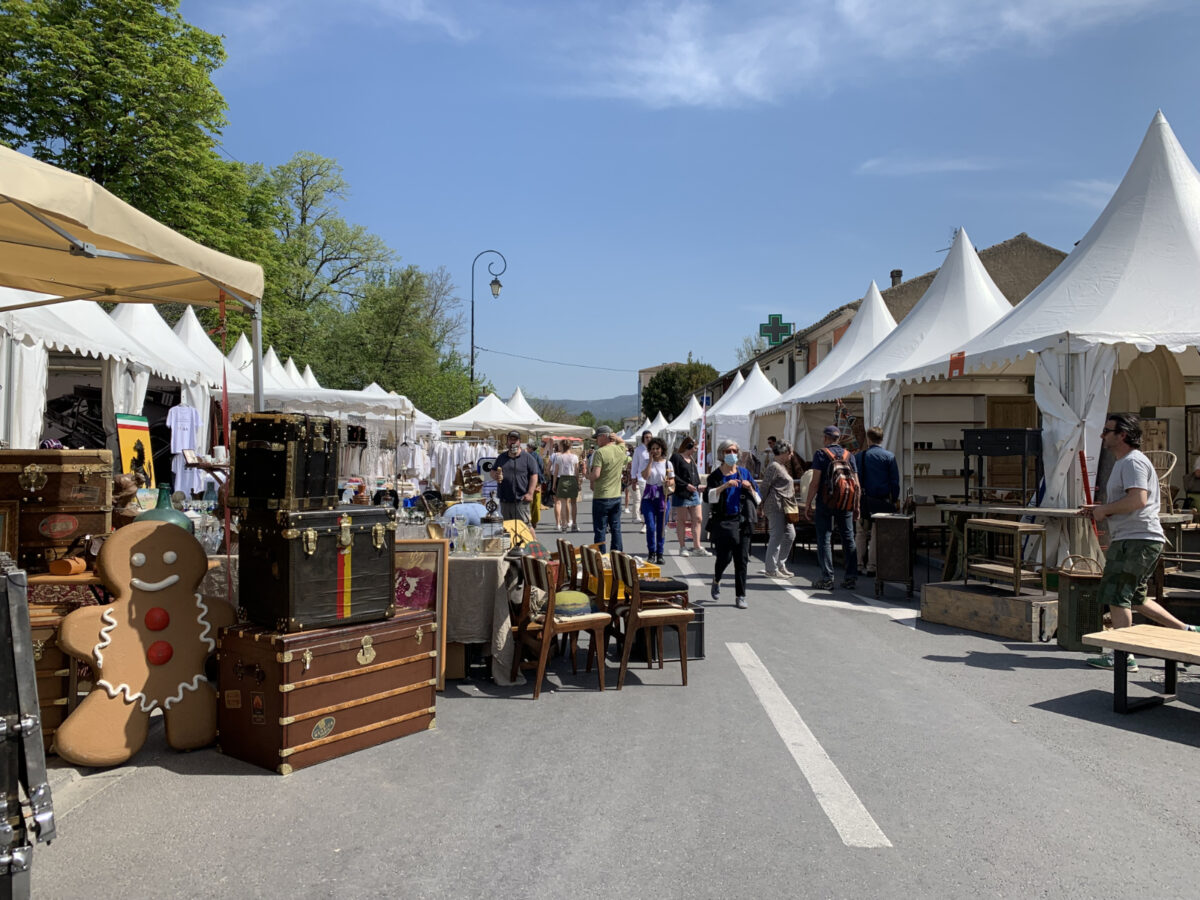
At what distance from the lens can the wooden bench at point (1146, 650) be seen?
5.28 m

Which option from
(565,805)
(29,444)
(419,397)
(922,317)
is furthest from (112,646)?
(419,397)

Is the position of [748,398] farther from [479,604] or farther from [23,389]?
[479,604]

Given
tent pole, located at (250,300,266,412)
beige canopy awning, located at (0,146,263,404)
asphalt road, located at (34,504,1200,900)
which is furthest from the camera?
tent pole, located at (250,300,266,412)

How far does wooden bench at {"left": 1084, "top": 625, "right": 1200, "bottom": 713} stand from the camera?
5.28m

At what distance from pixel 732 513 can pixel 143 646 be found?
594 cm

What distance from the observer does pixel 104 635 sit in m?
4.44

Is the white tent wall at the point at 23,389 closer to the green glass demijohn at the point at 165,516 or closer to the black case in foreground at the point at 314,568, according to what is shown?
the green glass demijohn at the point at 165,516

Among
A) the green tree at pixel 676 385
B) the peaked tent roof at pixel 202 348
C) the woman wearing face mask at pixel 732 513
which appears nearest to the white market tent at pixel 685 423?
the peaked tent roof at pixel 202 348

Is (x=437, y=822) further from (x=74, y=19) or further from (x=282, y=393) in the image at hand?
(x=74, y=19)

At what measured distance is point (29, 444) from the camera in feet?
33.0

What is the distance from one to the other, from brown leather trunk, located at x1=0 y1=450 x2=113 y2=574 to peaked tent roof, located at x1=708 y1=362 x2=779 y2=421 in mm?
22841

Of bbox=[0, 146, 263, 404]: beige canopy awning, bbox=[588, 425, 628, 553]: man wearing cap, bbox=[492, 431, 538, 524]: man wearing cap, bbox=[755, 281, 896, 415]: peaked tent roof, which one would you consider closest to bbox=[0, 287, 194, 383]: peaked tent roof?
bbox=[0, 146, 263, 404]: beige canopy awning

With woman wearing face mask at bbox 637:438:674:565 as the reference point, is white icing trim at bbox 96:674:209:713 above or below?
below

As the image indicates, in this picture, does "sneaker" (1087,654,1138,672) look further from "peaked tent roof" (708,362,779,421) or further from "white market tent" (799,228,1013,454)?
"peaked tent roof" (708,362,779,421)
